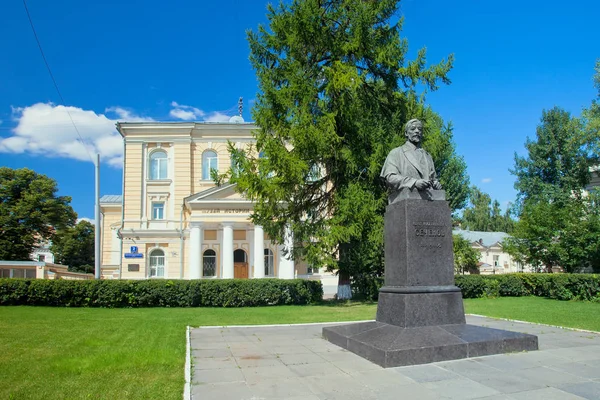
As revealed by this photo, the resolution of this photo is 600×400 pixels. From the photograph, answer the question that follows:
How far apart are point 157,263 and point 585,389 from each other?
110 ft

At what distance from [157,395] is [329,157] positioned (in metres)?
13.9

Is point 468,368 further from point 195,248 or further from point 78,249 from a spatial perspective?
point 78,249

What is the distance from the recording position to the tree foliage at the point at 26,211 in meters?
41.6

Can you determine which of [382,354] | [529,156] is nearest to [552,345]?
[382,354]

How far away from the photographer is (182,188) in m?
36.1

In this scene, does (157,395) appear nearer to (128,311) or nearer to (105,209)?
(128,311)

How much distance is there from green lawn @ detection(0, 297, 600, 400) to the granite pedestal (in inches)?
120

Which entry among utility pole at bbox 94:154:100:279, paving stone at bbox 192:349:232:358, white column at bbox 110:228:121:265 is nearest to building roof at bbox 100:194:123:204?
white column at bbox 110:228:121:265

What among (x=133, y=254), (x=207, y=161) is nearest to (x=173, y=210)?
(x=133, y=254)

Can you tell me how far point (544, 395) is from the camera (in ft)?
15.7

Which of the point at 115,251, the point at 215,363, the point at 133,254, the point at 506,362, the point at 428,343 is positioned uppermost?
the point at 115,251

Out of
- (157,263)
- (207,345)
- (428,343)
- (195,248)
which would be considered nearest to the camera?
(428,343)

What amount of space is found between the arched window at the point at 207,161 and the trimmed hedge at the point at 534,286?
22.7 metres

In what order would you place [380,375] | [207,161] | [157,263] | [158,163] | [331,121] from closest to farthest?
[380,375] → [331,121] → [157,263] → [158,163] → [207,161]
